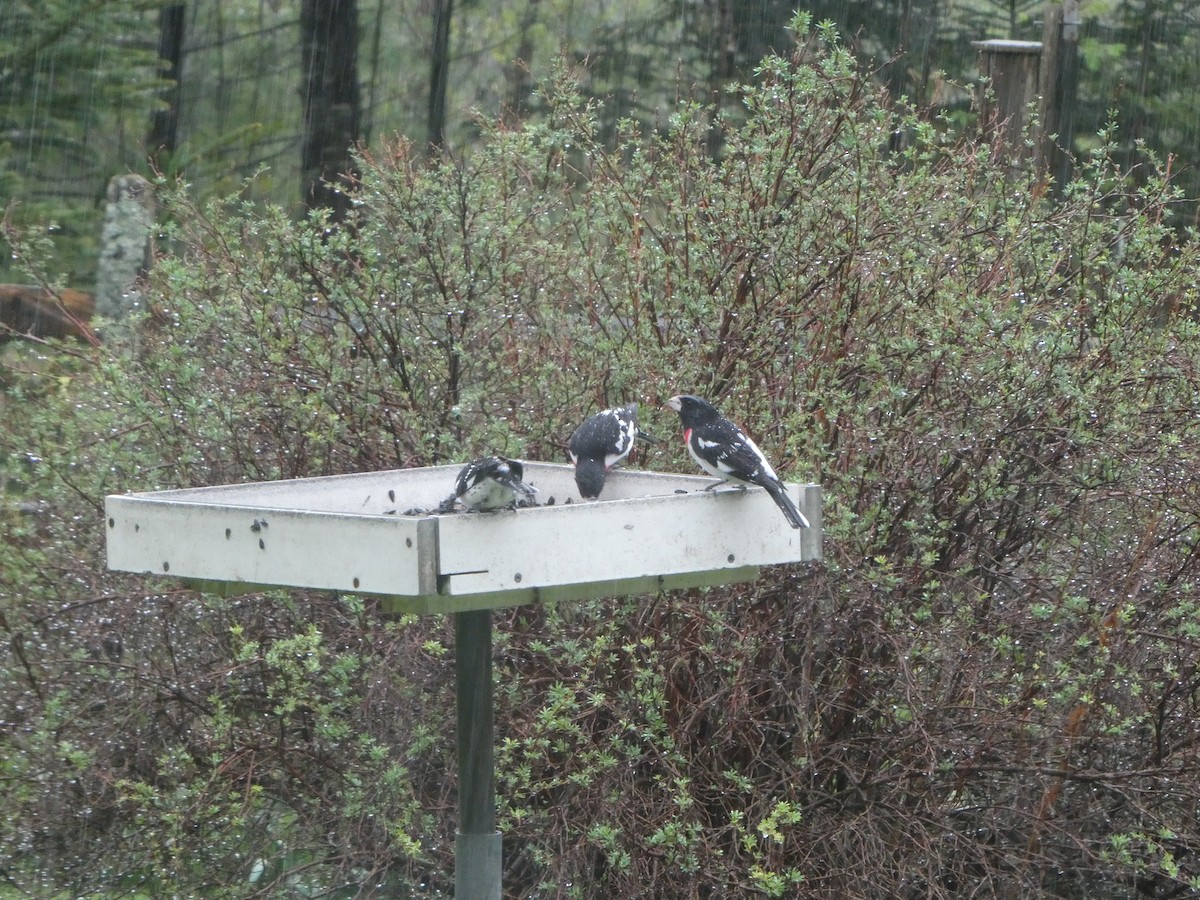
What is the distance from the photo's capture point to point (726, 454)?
402 cm

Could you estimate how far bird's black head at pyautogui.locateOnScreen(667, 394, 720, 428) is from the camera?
440cm

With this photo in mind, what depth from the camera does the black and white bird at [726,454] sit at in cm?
375

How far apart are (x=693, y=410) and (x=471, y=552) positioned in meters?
1.42

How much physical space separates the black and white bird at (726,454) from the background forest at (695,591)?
483mm

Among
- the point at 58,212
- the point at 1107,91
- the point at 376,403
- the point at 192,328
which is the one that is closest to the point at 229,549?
the point at 376,403

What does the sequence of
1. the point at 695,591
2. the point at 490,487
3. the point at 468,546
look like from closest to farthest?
the point at 468,546
the point at 490,487
the point at 695,591

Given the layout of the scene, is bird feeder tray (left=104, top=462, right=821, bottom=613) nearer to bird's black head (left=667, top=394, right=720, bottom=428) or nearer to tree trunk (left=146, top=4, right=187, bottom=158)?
bird's black head (left=667, top=394, right=720, bottom=428)

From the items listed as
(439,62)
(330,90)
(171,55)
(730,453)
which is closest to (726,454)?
(730,453)

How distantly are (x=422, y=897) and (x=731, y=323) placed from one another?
234 centimetres

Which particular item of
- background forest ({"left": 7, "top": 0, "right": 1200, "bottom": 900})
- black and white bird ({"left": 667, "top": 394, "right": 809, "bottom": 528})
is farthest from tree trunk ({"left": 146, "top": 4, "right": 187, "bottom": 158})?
black and white bird ({"left": 667, "top": 394, "right": 809, "bottom": 528})

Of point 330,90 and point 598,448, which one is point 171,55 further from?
point 598,448

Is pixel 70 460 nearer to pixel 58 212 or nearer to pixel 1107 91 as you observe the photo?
pixel 58 212

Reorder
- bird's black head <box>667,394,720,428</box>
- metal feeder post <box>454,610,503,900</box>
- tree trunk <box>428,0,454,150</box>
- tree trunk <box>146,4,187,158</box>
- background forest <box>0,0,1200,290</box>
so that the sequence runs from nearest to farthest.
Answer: metal feeder post <box>454,610,503,900</box>
bird's black head <box>667,394,720,428</box>
background forest <box>0,0,1200,290</box>
tree trunk <box>146,4,187,158</box>
tree trunk <box>428,0,454,150</box>

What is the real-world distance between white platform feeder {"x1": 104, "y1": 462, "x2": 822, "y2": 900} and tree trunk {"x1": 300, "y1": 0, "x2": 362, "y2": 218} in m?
6.57
